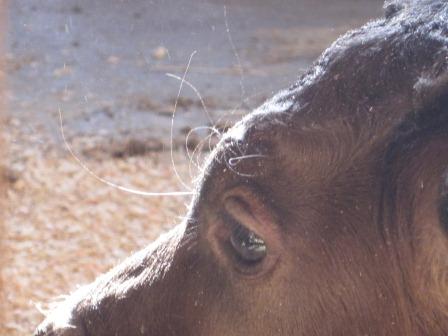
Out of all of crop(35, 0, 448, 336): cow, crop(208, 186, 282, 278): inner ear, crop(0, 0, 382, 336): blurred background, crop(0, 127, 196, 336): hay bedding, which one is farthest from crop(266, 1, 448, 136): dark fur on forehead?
crop(0, 127, 196, 336): hay bedding

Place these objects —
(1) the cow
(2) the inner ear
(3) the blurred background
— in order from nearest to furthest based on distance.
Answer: (1) the cow
(2) the inner ear
(3) the blurred background

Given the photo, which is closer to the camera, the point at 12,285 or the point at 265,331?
→ the point at 265,331

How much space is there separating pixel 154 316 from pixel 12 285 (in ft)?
6.08

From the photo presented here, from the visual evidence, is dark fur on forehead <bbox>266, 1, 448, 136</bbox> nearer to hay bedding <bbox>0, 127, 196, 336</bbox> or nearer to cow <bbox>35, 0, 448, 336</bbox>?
cow <bbox>35, 0, 448, 336</bbox>

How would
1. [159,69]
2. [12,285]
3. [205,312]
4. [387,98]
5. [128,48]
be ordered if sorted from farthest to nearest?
[159,69], [128,48], [12,285], [205,312], [387,98]

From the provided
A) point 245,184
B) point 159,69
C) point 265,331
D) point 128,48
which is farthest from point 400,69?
point 159,69

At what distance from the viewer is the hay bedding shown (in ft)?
12.2

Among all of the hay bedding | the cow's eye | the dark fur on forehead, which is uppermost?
the hay bedding

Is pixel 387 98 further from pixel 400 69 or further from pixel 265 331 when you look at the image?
pixel 265 331

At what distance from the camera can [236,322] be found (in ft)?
6.11

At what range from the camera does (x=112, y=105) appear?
17.7 feet

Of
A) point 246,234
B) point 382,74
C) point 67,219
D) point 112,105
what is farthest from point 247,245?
point 112,105

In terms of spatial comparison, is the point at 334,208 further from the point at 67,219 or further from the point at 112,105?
the point at 112,105

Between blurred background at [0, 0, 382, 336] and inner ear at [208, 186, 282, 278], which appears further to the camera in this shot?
blurred background at [0, 0, 382, 336]
